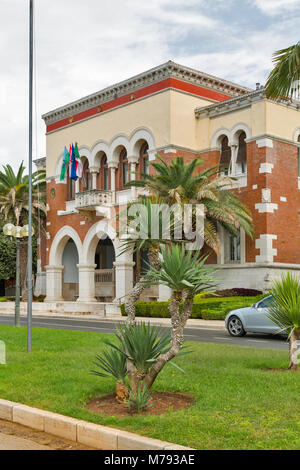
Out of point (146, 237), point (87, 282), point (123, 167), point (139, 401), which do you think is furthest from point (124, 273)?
point (139, 401)

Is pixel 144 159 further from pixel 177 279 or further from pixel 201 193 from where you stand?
pixel 177 279

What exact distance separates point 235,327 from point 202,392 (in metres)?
10.9

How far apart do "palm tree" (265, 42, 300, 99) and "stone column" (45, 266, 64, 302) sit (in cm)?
2649

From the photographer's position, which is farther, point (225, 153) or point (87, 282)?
point (87, 282)

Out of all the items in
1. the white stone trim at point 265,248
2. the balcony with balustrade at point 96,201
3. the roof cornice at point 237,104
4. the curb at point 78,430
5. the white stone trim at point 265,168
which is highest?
the roof cornice at point 237,104

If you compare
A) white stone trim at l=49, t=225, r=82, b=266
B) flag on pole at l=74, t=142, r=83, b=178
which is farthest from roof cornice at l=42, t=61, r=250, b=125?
white stone trim at l=49, t=225, r=82, b=266

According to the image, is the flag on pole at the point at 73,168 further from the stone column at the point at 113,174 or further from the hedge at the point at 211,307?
the hedge at the point at 211,307

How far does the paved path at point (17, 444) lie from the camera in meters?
6.18

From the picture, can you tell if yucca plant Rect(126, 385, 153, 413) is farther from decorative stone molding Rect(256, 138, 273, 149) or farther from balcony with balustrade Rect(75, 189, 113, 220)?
balcony with balustrade Rect(75, 189, 113, 220)

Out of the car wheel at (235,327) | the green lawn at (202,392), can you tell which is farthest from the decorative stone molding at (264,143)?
the green lawn at (202,392)

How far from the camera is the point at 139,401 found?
6.93 meters

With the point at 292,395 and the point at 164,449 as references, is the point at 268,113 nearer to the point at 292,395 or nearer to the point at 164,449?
the point at 292,395

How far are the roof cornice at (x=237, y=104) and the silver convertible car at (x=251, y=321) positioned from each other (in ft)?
44.1

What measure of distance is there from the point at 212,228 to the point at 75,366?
17493 mm
